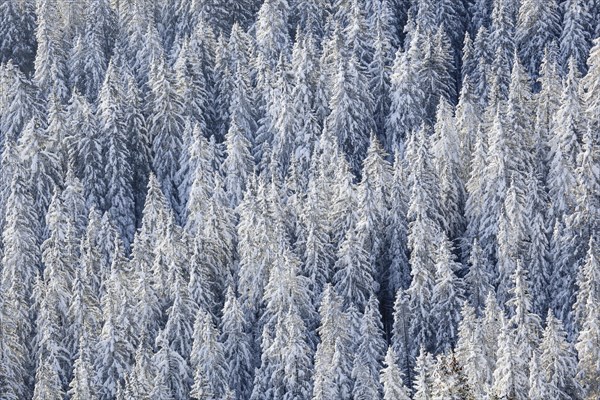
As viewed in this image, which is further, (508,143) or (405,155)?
(405,155)

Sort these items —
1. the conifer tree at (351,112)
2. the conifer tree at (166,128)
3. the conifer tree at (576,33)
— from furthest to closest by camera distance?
the conifer tree at (576,33), the conifer tree at (166,128), the conifer tree at (351,112)

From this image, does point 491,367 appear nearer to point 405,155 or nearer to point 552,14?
point 405,155

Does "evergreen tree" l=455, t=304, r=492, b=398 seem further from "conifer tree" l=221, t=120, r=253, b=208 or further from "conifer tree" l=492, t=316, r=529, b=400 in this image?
"conifer tree" l=221, t=120, r=253, b=208

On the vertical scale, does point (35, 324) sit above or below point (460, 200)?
below

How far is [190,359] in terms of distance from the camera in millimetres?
81812

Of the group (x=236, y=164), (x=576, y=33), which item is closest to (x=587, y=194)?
(x=576, y=33)

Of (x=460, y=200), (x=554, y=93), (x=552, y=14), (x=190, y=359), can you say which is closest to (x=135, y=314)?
(x=190, y=359)

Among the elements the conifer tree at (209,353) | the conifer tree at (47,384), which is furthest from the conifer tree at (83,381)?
the conifer tree at (209,353)

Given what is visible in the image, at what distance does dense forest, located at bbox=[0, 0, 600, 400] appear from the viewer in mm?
79750

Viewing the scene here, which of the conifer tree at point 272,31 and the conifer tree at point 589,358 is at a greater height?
the conifer tree at point 272,31

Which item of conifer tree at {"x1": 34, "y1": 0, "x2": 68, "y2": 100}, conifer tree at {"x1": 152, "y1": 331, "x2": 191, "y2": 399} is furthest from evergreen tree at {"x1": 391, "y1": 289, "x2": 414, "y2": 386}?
conifer tree at {"x1": 34, "y1": 0, "x2": 68, "y2": 100}

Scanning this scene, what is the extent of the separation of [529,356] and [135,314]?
81.7 ft

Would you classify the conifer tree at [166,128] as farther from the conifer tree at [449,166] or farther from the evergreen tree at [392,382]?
the evergreen tree at [392,382]

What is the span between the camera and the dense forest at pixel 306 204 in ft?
262
